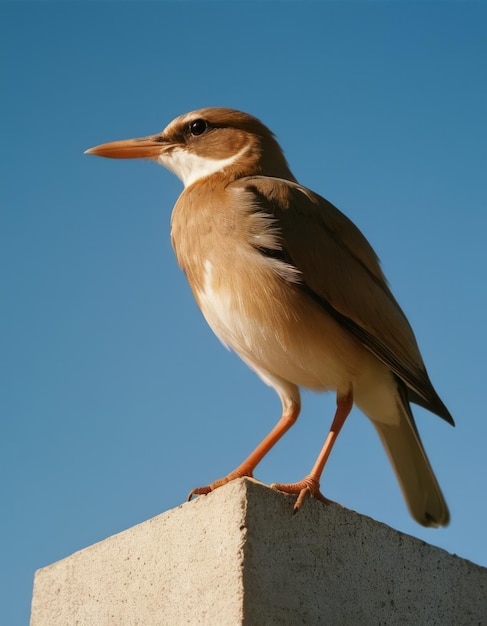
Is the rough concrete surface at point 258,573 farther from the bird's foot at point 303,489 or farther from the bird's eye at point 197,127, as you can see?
the bird's eye at point 197,127

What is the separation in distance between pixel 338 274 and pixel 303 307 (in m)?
0.42

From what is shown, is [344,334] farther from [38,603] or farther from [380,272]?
[38,603]

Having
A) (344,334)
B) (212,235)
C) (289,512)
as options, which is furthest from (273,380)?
(289,512)

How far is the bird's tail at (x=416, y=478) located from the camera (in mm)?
4867

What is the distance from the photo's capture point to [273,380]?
4883mm

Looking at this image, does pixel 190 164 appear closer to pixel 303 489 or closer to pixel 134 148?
pixel 134 148

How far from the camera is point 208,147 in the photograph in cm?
544

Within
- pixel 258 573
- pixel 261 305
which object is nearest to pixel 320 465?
pixel 261 305

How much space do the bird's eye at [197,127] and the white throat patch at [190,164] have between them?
0.50 feet

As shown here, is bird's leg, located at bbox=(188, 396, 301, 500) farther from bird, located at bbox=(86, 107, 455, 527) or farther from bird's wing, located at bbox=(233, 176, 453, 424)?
bird's wing, located at bbox=(233, 176, 453, 424)

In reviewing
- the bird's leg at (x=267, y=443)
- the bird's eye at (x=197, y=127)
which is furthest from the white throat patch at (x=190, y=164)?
the bird's leg at (x=267, y=443)

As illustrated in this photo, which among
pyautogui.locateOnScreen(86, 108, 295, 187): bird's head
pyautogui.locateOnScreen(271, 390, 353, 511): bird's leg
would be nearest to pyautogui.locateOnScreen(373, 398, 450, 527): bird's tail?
pyautogui.locateOnScreen(271, 390, 353, 511): bird's leg

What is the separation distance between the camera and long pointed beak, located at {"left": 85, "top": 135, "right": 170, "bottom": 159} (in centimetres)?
557

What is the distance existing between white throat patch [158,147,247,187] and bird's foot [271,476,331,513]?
82.1 inches
